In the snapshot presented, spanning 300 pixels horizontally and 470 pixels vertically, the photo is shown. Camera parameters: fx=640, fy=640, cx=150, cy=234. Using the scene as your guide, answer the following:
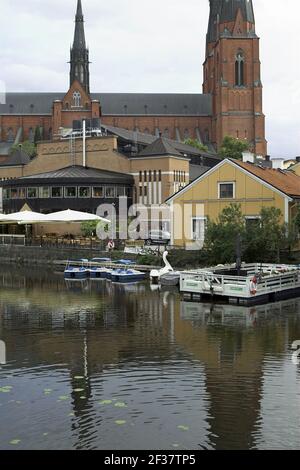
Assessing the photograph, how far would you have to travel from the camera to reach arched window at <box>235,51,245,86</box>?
125625 millimetres

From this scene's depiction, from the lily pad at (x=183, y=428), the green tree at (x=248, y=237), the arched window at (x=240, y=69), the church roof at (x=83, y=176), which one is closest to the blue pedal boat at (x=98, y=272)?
the green tree at (x=248, y=237)

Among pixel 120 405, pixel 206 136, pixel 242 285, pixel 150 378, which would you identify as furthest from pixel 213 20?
pixel 120 405

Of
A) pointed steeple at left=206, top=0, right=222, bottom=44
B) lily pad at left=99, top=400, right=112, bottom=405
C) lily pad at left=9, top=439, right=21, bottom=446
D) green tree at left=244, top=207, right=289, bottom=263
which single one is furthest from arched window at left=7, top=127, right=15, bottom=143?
lily pad at left=9, top=439, right=21, bottom=446

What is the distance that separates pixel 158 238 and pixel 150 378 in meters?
35.6

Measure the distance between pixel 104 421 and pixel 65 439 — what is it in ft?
3.91

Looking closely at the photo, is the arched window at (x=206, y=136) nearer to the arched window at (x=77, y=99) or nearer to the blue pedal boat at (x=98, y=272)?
the arched window at (x=77, y=99)

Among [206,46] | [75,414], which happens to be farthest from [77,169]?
[206,46]

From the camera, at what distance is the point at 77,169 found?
71875 mm

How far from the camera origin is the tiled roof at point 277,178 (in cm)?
4397

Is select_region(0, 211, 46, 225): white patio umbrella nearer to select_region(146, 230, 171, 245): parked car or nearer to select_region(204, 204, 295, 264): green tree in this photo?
select_region(146, 230, 171, 245): parked car

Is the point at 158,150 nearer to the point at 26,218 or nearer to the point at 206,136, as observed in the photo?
the point at 26,218

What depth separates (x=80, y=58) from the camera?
136000mm

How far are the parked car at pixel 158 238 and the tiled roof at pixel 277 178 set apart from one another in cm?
884
